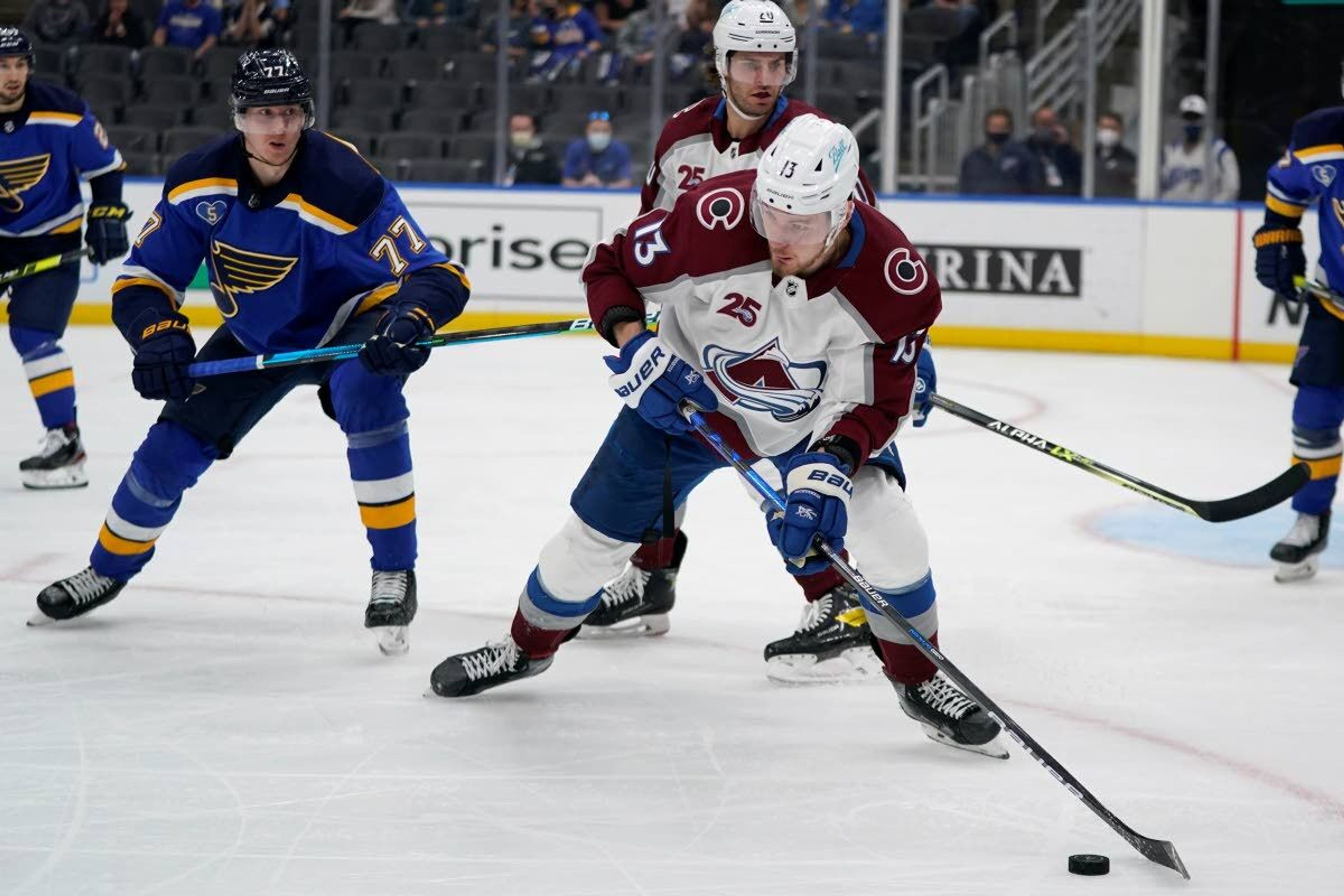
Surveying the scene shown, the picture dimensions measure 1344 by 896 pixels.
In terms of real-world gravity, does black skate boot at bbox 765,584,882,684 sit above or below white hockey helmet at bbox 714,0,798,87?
below

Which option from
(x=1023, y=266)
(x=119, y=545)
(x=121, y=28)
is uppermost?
(x=121, y=28)

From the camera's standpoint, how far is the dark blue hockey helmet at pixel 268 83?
3.31 meters

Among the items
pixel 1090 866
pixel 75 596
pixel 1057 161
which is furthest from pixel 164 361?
pixel 1057 161

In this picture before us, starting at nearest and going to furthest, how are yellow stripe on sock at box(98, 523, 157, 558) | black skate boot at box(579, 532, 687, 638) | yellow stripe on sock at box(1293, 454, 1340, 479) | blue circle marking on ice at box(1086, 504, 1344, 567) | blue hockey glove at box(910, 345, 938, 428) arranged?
1. blue hockey glove at box(910, 345, 938, 428)
2. yellow stripe on sock at box(98, 523, 157, 558)
3. black skate boot at box(579, 532, 687, 638)
4. yellow stripe on sock at box(1293, 454, 1340, 479)
5. blue circle marking on ice at box(1086, 504, 1344, 567)

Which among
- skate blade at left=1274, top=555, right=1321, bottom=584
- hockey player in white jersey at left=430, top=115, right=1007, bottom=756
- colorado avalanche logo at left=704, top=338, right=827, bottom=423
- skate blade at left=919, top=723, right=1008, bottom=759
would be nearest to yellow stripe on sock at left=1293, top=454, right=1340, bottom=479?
skate blade at left=1274, top=555, right=1321, bottom=584

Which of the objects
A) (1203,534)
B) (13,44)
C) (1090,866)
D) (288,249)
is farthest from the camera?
(13,44)

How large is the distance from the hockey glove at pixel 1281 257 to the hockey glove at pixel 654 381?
2.08 m

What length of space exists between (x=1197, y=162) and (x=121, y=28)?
19.3 feet

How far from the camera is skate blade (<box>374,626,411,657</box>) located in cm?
353

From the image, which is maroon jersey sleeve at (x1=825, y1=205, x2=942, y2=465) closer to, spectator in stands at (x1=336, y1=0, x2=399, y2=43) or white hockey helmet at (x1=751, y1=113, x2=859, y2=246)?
white hockey helmet at (x1=751, y1=113, x2=859, y2=246)

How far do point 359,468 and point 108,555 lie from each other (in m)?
0.56

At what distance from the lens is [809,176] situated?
263cm

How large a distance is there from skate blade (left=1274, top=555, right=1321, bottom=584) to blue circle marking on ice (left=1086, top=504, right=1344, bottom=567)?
15cm

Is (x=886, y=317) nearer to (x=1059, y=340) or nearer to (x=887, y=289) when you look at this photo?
(x=887, y=289)
